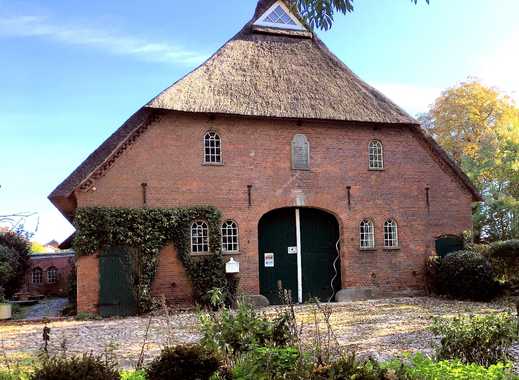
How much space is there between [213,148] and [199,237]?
2.92 metres

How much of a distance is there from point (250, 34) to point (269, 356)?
16.7 metres

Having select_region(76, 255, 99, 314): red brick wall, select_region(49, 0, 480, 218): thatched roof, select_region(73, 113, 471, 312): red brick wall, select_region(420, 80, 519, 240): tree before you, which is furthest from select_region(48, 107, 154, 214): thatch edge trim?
select_region(420, 80, 519, 240): tree

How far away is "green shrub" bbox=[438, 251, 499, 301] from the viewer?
54.0 feet

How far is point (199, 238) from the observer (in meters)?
16.4

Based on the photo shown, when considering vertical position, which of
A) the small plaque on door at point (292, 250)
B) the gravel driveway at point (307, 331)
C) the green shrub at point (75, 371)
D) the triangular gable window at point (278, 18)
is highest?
the triangular gable window at point (278, 18)

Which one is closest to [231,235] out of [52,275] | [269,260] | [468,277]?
[269,260]

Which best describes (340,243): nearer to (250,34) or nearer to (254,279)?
(254,279)

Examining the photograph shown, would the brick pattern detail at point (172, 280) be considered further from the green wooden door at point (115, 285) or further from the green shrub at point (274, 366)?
the green shrub at point (274, 366)

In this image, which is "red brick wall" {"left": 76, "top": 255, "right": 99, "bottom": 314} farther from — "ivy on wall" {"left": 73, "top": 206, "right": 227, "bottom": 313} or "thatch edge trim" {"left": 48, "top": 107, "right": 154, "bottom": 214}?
"thatch edge trim" {"left": 48, "top": 107, "right": 154, "bottom": 214}

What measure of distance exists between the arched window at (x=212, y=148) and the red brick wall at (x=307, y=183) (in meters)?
0.18

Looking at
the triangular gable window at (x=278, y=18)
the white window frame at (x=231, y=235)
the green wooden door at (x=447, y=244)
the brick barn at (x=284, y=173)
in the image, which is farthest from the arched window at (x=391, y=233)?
the triangular gable window at (x=278, y=18)

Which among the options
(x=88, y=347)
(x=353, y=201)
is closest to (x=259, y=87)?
(x=353, y=201)

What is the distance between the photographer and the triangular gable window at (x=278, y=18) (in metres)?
19.9

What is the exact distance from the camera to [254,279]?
54.9 feet
